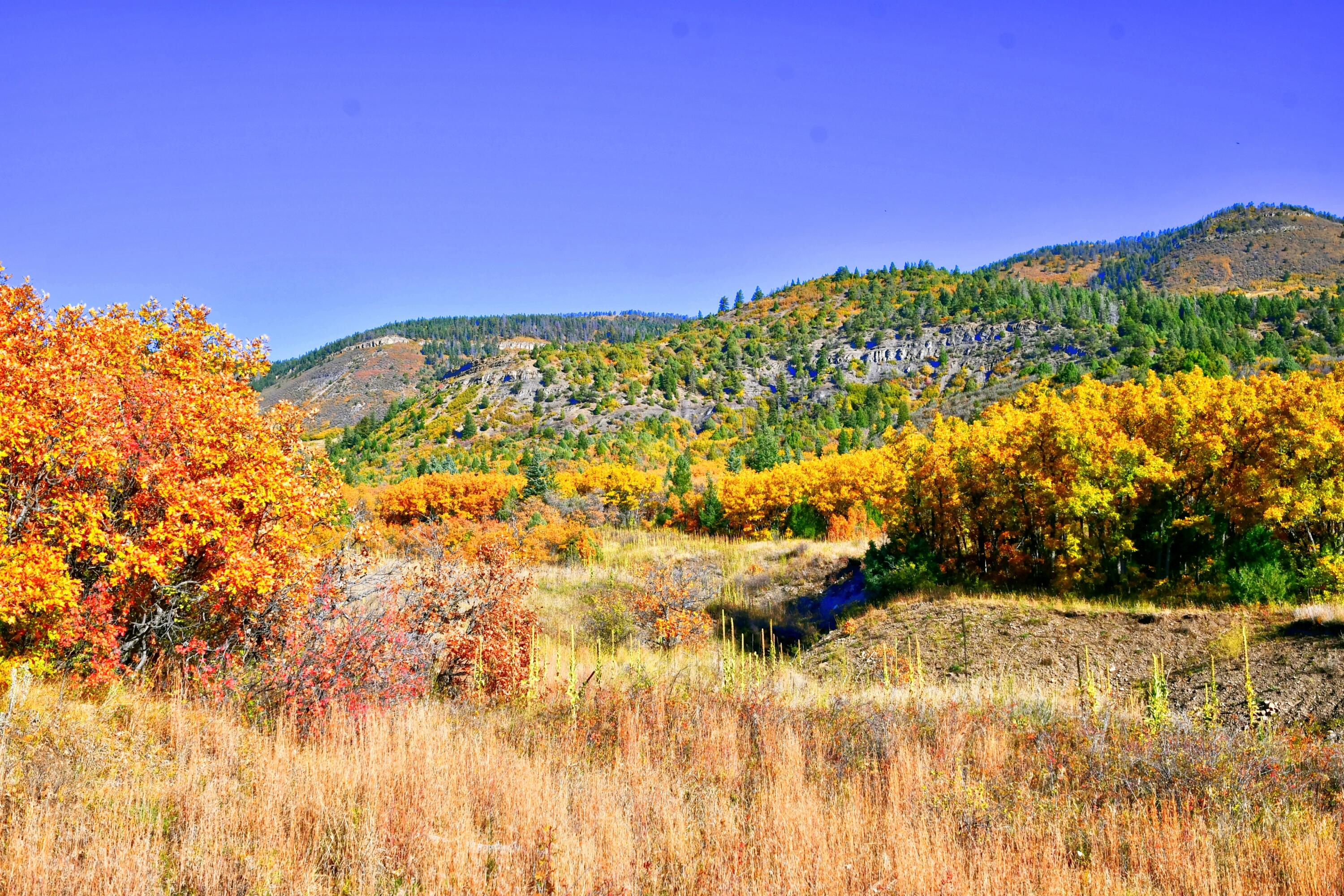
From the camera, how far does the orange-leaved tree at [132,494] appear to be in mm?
7793

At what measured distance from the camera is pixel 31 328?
30.4 ft

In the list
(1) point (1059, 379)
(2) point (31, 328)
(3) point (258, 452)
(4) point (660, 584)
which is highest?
(1) point (1059, 379)

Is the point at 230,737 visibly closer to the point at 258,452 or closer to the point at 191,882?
the point at 191,882

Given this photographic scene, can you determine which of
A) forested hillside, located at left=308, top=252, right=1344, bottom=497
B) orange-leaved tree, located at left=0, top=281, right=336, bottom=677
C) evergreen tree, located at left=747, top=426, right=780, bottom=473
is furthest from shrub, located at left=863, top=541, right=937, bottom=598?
forested hillside, located at left=308, top=252, right=1344, bottom=497

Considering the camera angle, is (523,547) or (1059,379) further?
(1059,379)

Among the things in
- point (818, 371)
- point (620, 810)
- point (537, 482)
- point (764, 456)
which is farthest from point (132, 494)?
point (818, 371)

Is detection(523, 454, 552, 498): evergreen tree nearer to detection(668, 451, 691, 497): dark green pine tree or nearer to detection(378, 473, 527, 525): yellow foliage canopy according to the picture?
detection(378, 473, 527, 525): yellow foliage canopy

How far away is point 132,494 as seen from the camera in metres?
9.17

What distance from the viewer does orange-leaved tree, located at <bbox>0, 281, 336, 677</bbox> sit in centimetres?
779

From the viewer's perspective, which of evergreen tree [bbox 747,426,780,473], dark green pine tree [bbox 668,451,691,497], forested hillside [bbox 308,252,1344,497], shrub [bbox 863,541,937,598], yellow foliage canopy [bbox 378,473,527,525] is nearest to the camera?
shrub [bbox 863,541,937,598]

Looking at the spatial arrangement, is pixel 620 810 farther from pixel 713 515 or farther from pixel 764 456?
pixel 764 456

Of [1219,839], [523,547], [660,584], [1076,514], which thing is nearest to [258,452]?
[1219,839]

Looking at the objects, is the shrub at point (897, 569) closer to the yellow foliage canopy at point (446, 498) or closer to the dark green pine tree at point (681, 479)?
the dark green pine tree at point (681, 479)

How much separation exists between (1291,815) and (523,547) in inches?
1384
